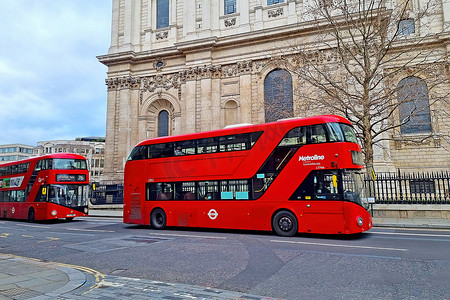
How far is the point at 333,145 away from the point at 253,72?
18453 millimetres

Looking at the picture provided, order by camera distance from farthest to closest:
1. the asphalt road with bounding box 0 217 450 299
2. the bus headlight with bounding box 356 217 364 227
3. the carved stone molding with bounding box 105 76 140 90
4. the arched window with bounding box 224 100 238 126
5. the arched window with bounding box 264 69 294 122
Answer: the carved stone molding with bounding box 105 76 140 90, the arched window with bounding box 224 100 238 126, the arched window with bounding box 264 69 294 122, the bus headlight with bounding box 356 217 364 227, the asphalt road with bounding box 0 217 450 299

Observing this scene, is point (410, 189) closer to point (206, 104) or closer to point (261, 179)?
point (261, 179)

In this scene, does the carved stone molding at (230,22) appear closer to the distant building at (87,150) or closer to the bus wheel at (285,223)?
the bus wheel at (285,223)

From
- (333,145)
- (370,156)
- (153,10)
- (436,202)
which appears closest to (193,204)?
(333,145)

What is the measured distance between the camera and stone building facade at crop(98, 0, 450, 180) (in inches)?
976

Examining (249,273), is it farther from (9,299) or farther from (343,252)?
(9,299)

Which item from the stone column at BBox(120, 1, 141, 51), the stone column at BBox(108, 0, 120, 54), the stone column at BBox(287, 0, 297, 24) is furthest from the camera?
the stone column at BBox(108, 0, 120, 54)

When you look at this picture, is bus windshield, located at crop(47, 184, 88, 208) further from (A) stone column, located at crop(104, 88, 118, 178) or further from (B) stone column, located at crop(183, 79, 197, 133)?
(B) stone column, located at crop(183, 79, 197, 133)

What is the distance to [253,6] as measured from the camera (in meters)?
27.7

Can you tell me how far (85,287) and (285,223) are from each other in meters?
6.78

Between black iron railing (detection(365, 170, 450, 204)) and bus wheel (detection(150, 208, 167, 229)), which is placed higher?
black iron railing (detection(365, 170, 450, 204))

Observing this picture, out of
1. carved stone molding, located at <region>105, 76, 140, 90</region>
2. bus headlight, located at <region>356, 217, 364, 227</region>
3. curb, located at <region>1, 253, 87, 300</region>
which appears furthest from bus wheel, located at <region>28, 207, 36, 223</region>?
bus headlight, located at <region>356, 217, 364, 227</region>

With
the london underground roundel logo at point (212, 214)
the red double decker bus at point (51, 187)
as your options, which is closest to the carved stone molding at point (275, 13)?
the red double decker bus at point (51, 187)

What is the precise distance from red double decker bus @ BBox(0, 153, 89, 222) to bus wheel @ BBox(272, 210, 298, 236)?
41.3ft
